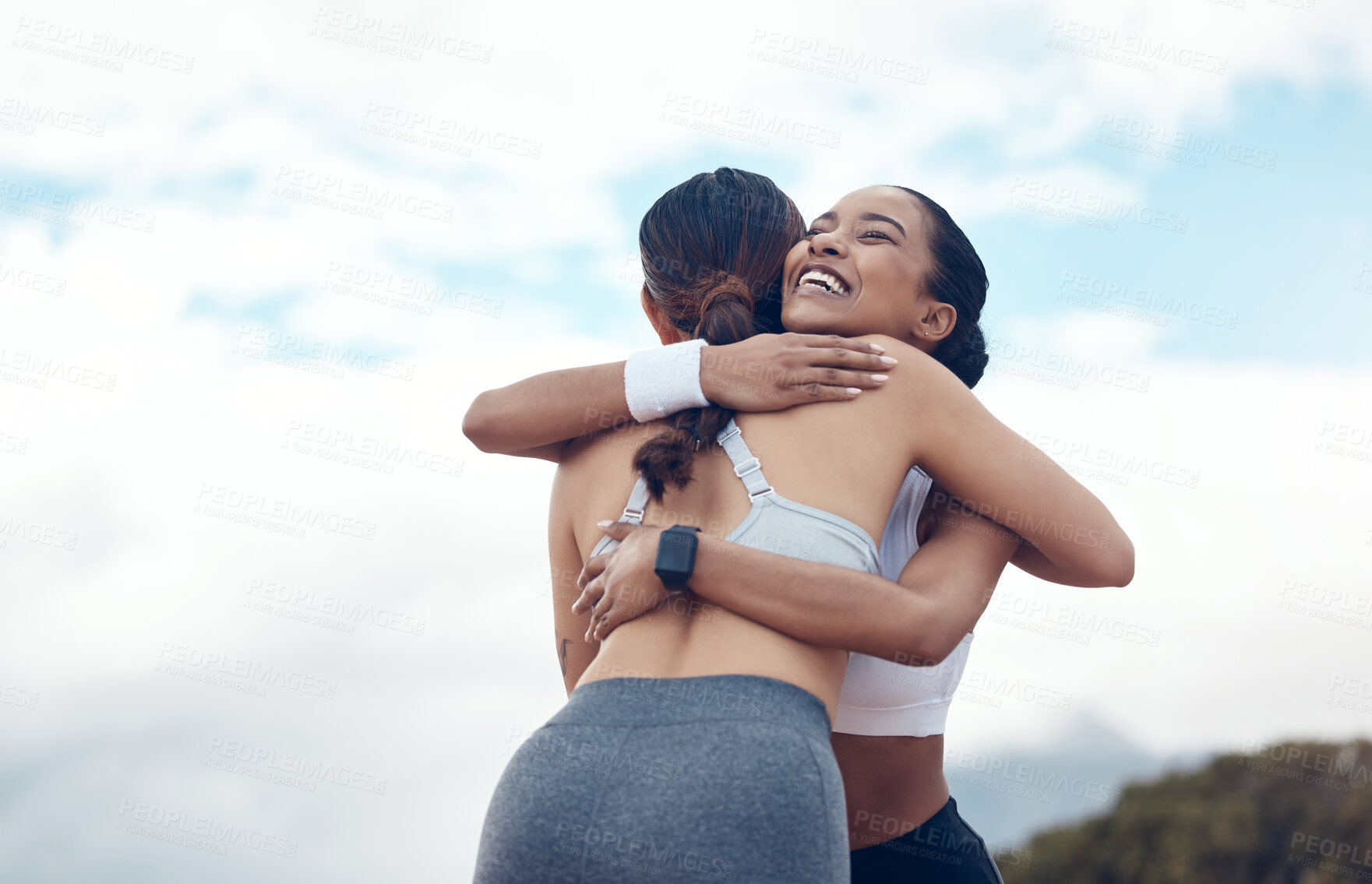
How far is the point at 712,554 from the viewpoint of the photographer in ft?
7.38

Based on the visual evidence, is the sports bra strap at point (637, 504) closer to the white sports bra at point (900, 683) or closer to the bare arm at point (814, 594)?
the bare arm at point (814, 594)

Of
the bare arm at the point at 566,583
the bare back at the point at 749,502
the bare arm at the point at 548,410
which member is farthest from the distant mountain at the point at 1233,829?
the bare arm at the point at 548,410

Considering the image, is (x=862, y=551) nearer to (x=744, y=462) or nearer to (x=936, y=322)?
(x=744, y=462)

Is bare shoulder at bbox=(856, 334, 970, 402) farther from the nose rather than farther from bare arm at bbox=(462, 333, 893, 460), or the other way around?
the nose

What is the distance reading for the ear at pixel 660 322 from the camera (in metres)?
3.24

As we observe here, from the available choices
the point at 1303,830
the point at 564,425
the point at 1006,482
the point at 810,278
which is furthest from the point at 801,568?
the point at 1303,830

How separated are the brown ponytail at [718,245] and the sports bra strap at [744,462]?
0.48 meters

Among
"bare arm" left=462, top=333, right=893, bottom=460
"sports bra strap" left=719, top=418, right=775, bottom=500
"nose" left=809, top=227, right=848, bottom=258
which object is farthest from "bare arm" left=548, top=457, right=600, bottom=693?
"nose" left=809, top=227, right=848, bottom=258

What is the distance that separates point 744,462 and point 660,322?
100 cm

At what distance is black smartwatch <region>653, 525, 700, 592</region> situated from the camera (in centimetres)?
223

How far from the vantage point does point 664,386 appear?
2.56 m

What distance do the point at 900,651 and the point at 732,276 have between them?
123 centimetres

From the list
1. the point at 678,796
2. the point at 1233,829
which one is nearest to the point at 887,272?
the point at 678,796

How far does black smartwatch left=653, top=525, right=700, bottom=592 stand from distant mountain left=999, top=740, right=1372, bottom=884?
59.2 ft
